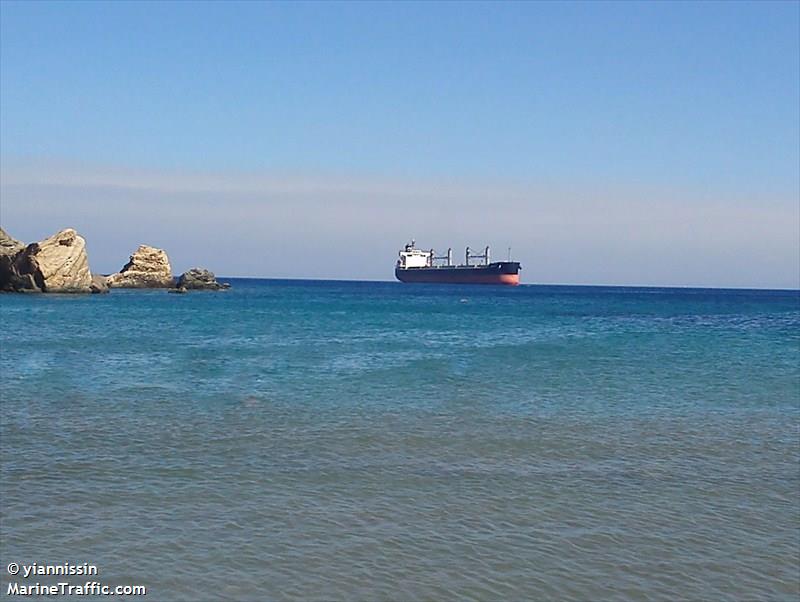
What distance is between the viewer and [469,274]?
542 feet

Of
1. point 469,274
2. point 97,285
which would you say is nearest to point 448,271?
point 469,274

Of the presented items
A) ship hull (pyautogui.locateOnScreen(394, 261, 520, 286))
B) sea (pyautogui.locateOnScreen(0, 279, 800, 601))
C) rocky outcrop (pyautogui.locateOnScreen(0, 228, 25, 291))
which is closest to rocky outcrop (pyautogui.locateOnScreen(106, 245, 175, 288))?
rocky outcrop (pyautogui.locateOnScreen(0, 228, 25, 291))

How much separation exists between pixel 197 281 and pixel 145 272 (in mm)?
6796

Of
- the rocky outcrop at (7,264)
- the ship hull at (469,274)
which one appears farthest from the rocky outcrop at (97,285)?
the ship hull at (469,274)

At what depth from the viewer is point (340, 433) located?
14984mm

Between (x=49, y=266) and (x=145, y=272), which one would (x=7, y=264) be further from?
(x=145, y=272)

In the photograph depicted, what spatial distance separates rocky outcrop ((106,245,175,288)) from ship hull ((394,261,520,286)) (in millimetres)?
72978

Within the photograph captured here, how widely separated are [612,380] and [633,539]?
15.3 meters

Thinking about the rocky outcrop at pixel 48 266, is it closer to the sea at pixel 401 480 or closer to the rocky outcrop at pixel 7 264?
the rocky outcrop at pixel 7 264

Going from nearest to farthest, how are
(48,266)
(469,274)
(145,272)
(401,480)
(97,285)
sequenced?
(401,480) → (48,266) → (97,285) → (145,272) → (469,274)

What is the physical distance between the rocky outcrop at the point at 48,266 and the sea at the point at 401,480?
179ft

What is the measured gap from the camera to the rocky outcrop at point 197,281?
105 m

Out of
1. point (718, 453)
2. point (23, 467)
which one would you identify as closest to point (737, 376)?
point (718, 453)

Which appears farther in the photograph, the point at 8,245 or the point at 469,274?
the point at 469,274
